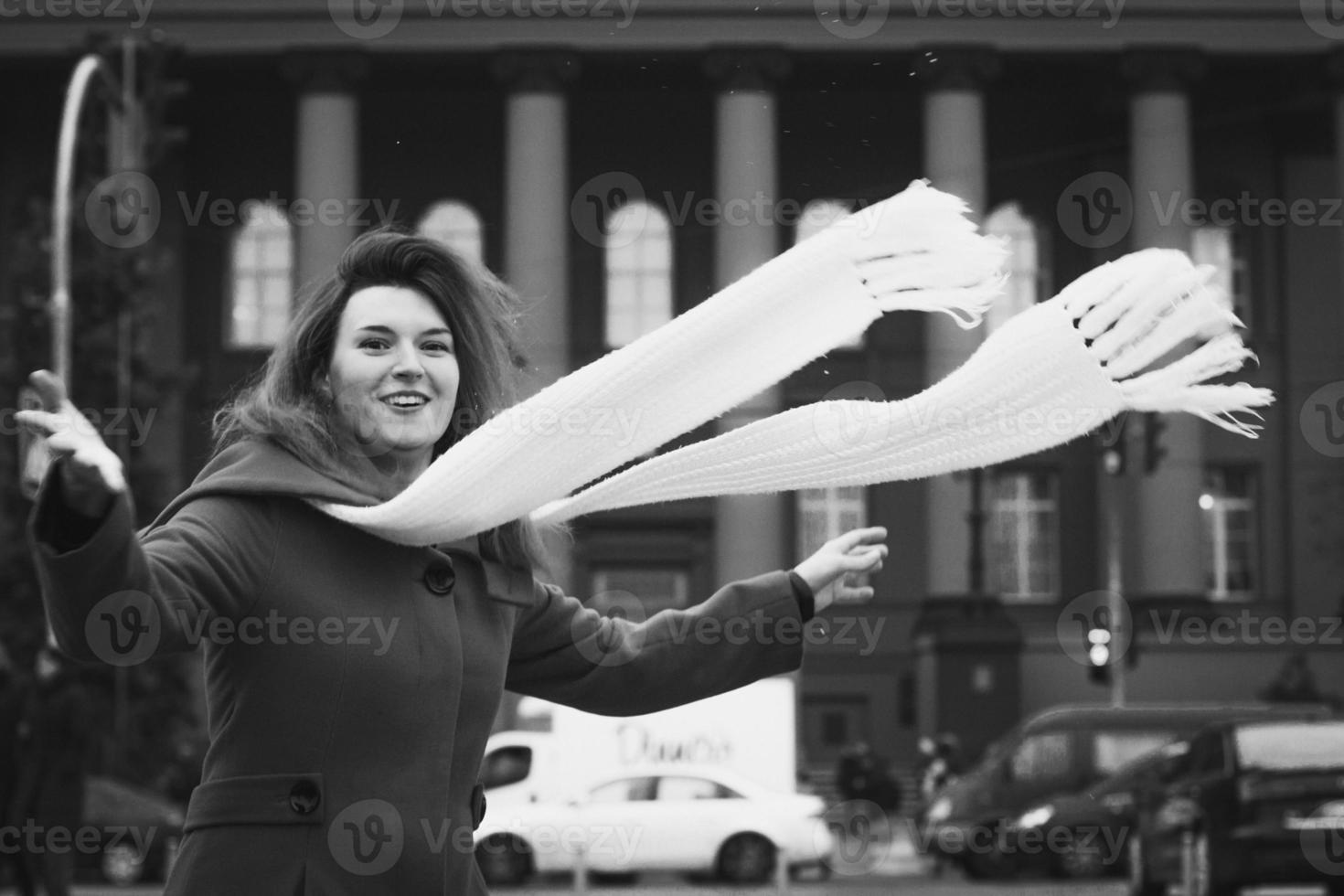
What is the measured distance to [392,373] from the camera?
3.72m

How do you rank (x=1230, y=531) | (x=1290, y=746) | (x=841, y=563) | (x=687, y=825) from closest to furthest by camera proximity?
(x=841, y=563)
(x=1290, y=746)
(x=687, y=825)
(x=1230, y=531)

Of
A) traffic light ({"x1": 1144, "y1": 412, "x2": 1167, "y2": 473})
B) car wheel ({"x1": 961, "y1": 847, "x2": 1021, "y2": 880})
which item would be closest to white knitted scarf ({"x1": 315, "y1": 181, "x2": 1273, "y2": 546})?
car wheel ({"x1": 961, "y1": 847, "x2": 1021, "y2": 880})

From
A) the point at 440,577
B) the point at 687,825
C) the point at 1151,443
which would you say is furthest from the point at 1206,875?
the point at 1151,443

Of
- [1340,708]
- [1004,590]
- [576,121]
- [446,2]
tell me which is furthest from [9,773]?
[1004,590]

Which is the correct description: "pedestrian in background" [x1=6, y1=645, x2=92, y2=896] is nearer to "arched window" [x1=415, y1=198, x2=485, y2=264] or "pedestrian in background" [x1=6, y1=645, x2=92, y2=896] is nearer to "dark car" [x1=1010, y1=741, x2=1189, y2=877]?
"dark car" [x1=1010, y1=741, x2=1189, y2=877]

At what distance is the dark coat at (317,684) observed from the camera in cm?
346

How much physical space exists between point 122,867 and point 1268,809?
1355cm

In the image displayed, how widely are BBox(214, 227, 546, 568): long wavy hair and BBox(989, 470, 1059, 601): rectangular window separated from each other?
159ft

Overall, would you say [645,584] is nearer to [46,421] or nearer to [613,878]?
[613,878]

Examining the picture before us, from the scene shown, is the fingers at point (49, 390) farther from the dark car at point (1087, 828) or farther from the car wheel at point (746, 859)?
the dark car at point (1087, 828)

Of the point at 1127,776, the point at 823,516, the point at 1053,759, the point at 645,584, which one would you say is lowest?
the point at 1127,776

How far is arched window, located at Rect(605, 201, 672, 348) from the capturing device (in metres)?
52.3

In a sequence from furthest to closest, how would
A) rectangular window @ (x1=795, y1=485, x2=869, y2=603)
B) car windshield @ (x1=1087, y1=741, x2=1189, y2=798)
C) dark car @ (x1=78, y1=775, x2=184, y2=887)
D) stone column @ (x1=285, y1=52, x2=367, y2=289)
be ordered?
rectangular window @ (x1=795, y1=485, x2=869, y2=603) < stone column @ (x1=285, y1=52, x2=367, y2=289) < car windshield @ (x1=1087, y1=741, x2=1189, y2=798) < dark car @ (x1=78, y1=775, x2=184, y2=887)

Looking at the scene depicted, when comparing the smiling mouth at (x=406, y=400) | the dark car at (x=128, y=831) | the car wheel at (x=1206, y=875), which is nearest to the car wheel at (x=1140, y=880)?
the car wheel at (x=1206, y=875)
